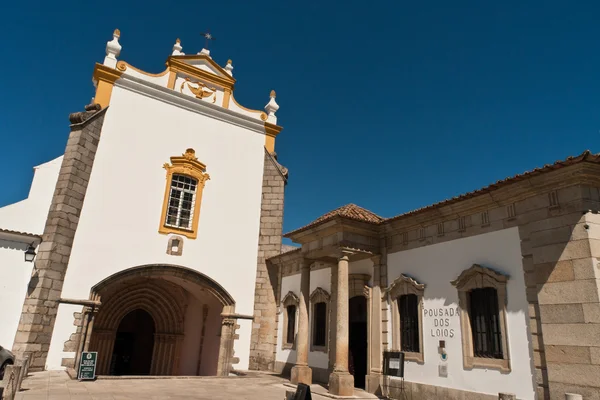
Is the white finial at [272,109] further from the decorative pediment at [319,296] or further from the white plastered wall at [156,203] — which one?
the decorative pediment at [319,296]

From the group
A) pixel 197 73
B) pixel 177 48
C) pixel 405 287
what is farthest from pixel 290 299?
pixel 177 48

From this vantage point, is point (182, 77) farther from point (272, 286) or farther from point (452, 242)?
point (452, 242)

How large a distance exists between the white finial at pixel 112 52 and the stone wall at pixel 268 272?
6.49m

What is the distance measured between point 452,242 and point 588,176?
9.78 ft

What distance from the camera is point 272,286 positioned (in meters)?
15.8

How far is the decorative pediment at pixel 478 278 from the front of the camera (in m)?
8.19

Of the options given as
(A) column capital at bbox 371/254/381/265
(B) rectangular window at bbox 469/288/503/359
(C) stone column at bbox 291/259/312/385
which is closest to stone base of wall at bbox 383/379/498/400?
(B) rectangular window at bbox 469/288/503/359

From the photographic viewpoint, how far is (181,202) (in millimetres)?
15094

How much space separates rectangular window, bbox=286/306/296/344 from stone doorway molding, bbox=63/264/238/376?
1.93 m

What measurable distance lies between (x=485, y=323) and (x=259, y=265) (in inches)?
358

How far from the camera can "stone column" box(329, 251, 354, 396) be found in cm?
962

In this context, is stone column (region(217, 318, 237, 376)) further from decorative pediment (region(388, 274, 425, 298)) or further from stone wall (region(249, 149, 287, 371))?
decorative pediment (region(388, 274, 425, 298))

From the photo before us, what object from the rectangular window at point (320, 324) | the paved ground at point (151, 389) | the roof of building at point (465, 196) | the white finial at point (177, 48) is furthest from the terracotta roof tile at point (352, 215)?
the white finial at point (177, 48)

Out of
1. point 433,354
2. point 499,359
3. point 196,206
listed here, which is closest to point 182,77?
point 196,206
